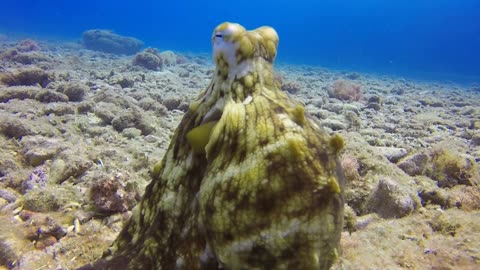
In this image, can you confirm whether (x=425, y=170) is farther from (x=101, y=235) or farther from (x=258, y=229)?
(x=101, y=235)

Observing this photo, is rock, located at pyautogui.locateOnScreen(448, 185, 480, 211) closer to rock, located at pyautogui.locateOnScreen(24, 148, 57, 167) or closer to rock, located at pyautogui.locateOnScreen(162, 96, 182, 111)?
rock, located at pyautogui.locateOnScreen(24, 148, 57, 167)

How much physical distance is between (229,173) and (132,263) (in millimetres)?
1010

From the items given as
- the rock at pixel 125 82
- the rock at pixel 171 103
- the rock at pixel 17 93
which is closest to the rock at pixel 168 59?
the rock at pixel 125 82

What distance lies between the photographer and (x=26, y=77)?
358 inches

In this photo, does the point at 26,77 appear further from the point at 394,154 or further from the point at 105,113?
the point at 394,154

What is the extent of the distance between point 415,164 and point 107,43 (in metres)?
34.2

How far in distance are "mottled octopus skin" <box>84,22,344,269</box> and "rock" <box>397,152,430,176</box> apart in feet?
11.3

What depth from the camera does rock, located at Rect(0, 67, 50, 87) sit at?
8.66 meters

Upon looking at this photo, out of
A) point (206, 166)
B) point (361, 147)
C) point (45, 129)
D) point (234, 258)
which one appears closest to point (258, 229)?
point (234, 258)

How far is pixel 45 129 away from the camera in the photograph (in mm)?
5367

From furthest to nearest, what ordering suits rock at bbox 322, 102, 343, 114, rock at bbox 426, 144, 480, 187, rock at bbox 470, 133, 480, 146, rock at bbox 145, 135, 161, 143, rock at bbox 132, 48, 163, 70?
rock at bbox 132, 48, 163, 70
rock at bbox 322, 102, 343, 114
rock at bbox 470, 133, 480, 146
rock at bbox 145, 135, 161, 143
rock at bbox 426, 144, 480, 187

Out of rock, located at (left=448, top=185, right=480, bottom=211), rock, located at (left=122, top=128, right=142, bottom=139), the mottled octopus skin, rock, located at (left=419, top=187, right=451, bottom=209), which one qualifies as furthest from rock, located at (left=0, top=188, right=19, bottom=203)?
rock, located at (left=448, top=185, right=480, bottom=211)

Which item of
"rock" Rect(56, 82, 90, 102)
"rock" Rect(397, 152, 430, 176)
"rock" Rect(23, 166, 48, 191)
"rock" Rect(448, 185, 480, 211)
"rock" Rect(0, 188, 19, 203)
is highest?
"rock" Rect(56, 82, 90, 102)

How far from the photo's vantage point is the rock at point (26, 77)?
28.4 feet
